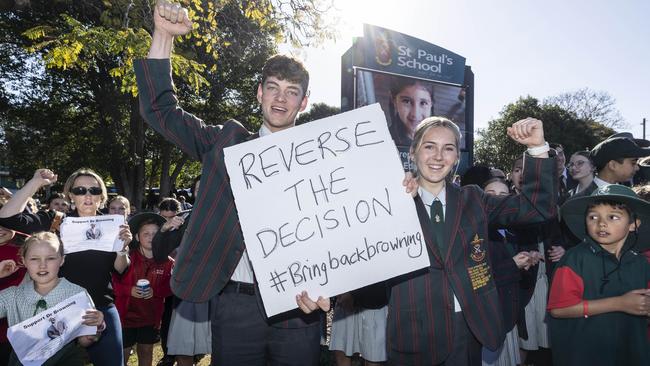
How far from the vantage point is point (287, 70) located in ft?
6.98

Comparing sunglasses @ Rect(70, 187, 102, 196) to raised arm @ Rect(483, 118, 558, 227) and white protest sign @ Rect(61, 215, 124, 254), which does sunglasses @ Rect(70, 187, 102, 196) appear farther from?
raised arm @ Rect(483, 118, 558, 227)

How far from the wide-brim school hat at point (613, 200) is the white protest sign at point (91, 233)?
338 centimetres

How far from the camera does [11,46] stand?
58.5ft

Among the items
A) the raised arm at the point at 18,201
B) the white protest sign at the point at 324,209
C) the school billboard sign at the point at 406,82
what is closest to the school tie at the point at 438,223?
the white protest sign at the point at 324,209

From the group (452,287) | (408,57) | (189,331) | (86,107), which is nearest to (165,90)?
(452,287)

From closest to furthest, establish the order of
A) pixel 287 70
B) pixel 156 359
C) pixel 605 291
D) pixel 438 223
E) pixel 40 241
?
pixel 287 70, pixel 438 223, pixel 605 291, pixel 40 241, pixel 156 359

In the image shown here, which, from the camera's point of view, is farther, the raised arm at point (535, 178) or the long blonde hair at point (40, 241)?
the long blonde hair at point (40, 241)

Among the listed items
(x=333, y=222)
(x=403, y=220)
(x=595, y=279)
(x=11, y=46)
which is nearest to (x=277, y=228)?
(x=333, y=222)

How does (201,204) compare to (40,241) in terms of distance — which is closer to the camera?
(201,204)

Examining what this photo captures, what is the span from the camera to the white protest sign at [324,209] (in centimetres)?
182

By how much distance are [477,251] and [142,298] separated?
3.74 meters

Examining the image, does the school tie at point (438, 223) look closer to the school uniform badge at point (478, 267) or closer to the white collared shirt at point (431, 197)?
the white collared shirt at point (431, 197)

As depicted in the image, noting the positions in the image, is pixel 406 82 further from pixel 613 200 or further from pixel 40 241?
pixel 40 241

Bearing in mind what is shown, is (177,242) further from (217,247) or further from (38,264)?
(38,264)
